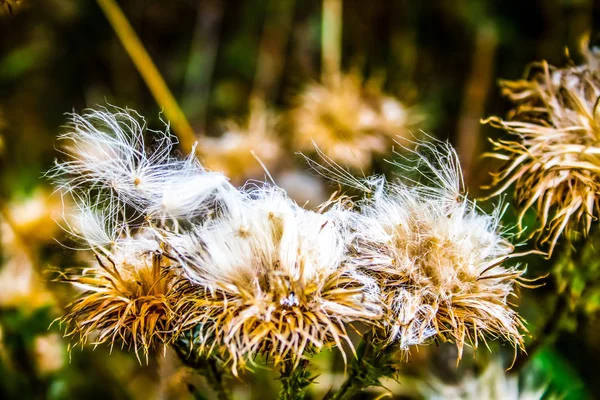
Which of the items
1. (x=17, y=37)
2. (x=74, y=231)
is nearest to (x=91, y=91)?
(x=17, y=37)

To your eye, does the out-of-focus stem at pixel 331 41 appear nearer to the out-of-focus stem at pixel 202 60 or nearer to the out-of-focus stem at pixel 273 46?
the out-of-focus stem at pixel 273 46

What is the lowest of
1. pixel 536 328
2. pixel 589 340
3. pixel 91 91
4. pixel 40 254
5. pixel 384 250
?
pixel 589 340

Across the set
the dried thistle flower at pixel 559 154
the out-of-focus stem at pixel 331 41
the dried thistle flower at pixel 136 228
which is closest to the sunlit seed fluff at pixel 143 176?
the dried thistle flower at pixel 136 228

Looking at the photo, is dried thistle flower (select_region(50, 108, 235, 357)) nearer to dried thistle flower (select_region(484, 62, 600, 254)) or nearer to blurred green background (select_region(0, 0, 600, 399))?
dried thistle flower (select_region(484, 62, 600, 254))

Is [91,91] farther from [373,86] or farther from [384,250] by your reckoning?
[384,250]

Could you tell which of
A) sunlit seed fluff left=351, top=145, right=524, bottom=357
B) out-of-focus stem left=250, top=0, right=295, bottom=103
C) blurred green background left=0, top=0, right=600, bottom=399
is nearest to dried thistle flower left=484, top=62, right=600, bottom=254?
sunlit seed fluff left=351, top=145, right=524, bottom=357

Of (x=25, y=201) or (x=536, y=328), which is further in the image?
(x=25, y=201)

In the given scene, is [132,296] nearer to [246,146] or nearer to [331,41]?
[246,146]
